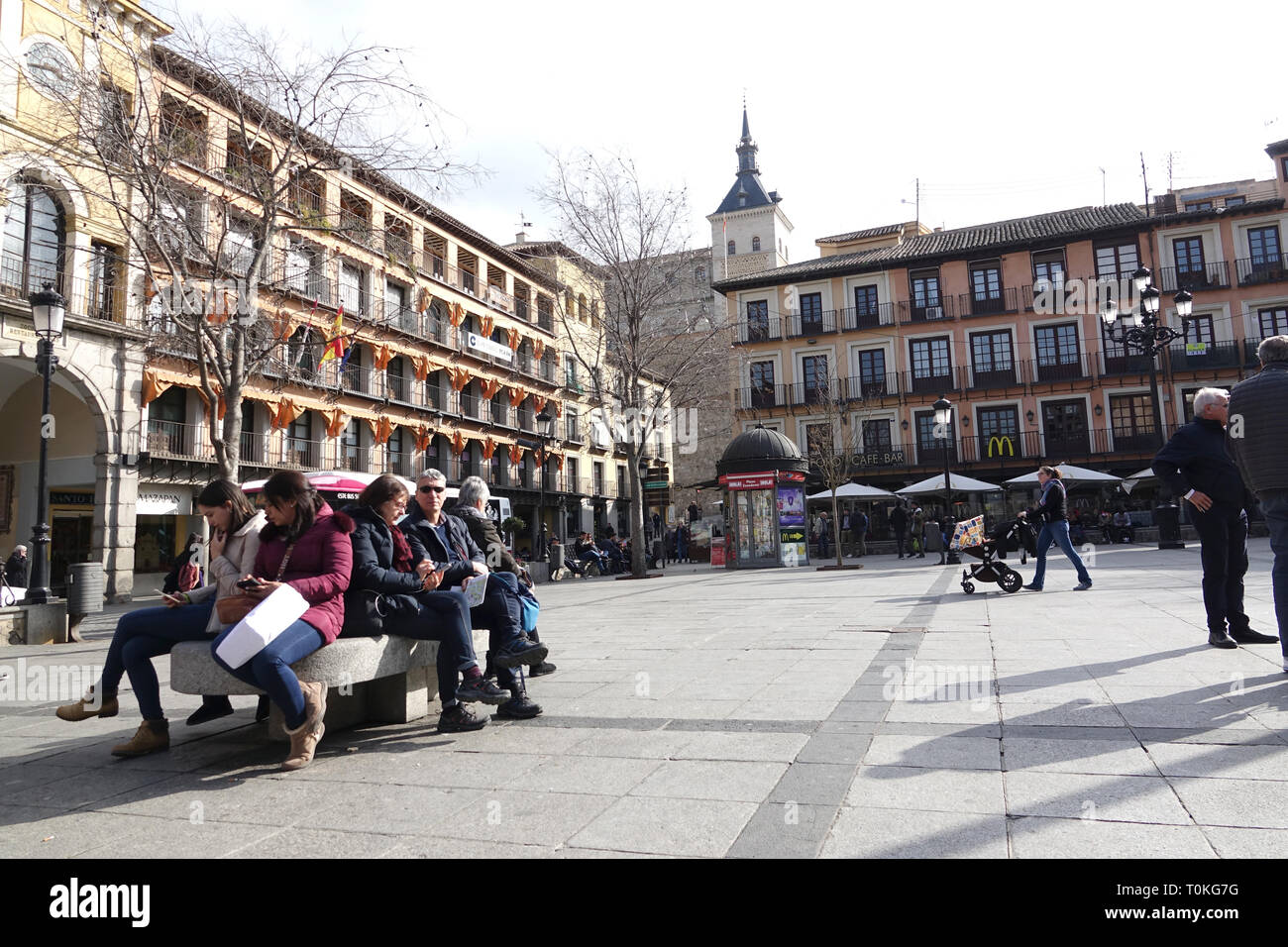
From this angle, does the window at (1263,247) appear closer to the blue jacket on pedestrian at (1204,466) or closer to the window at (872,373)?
the window at (872,373)

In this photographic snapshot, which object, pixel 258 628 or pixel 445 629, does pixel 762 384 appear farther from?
pixel 258 628

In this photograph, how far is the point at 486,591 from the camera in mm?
5004

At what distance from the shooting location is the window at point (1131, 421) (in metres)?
35.4

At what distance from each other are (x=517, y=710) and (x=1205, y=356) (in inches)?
1578

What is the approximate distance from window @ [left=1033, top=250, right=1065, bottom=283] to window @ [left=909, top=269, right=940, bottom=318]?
4.40 metres

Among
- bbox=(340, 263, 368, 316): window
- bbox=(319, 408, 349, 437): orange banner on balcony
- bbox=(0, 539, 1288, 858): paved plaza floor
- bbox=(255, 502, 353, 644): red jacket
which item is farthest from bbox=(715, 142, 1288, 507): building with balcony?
bbox=(255, 502, 353, 644): red jacket

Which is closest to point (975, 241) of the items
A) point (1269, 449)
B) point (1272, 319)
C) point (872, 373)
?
point (872, 373)

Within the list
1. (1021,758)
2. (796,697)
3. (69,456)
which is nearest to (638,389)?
(69,456)

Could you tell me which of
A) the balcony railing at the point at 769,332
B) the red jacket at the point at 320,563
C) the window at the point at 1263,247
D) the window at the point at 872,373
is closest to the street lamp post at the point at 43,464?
the red jacket at the point at 320,563

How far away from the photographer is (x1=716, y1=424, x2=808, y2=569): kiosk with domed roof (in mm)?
23219

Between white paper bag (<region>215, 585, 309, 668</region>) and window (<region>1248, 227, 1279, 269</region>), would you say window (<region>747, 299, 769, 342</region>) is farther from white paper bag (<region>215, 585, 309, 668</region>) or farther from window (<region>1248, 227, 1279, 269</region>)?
white paper bag (<region>215, 585, 309, 668</region>)
